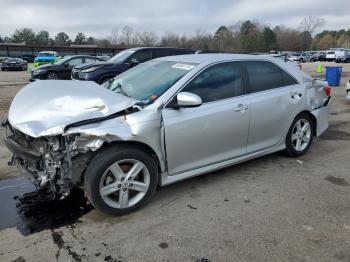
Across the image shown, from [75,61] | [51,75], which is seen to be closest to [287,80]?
[51,75]

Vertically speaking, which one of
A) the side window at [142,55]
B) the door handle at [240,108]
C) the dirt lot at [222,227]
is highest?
the side window at [142,55]

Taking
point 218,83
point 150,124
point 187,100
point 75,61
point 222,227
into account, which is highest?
point 218,83

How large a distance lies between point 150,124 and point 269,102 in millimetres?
1838

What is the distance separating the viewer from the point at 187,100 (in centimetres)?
365

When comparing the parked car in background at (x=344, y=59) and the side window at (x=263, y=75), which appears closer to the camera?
the side window at (x=263, y=75)

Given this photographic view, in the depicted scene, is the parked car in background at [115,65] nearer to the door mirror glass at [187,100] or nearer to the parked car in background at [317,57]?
the door mirror glass at [187,100]

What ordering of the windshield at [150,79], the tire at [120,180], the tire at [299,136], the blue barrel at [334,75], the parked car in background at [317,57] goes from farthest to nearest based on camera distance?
the parked car in background at [317,57]
the blue barrel at [334,75]
the tire at [299,136]
the windshield at [150,79]
the tire at [120,180]

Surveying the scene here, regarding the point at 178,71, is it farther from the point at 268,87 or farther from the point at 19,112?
the point at 19,112

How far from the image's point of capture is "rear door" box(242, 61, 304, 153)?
4.47 meters

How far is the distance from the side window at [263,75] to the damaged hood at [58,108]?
1765 mm

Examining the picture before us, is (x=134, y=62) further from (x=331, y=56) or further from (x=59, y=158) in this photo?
(x=331, y=56)

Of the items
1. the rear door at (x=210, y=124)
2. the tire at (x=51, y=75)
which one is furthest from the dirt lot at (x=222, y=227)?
the tire at (x=51, y=75)

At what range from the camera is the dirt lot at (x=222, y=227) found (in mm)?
2977

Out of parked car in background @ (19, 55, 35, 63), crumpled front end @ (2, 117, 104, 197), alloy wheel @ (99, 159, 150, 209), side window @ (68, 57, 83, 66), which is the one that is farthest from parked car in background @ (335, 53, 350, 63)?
crumpled front end @ (2, 117, 104, 197)
